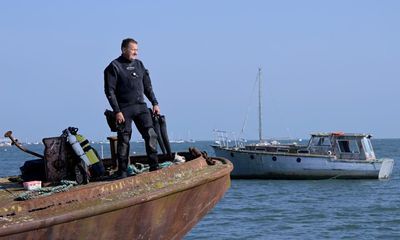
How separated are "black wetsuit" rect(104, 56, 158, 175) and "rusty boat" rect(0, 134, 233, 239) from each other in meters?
0.56

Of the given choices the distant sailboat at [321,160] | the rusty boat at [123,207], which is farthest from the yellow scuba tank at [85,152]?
the distant sailboat at [321,160]

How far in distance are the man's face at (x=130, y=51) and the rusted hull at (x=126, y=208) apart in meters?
1.13

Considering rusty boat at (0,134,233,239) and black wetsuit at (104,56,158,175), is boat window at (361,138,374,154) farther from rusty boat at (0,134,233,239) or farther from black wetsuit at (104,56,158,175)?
black wetsuit at (104,56,158,175)

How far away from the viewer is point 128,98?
294 inches

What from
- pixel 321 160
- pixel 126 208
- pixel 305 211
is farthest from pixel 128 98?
pixel 321 160

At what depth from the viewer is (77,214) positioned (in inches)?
231

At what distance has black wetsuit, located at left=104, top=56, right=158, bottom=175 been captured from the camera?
24.0 ft

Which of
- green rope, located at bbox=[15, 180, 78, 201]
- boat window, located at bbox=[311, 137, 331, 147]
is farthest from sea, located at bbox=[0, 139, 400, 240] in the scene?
green rope, located at bbox=[15, 180, 78, 201]

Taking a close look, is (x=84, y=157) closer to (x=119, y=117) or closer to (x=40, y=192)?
(x=119, y=117)

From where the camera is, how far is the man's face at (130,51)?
732 centimetres

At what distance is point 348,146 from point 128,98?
2670 cm

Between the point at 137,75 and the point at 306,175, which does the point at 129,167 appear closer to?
the point at 137,75

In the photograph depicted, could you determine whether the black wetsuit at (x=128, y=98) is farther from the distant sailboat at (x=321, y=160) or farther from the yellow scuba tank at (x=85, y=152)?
the distant sailboat at (x=321, y=160)

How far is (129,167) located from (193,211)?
76 centimetres
